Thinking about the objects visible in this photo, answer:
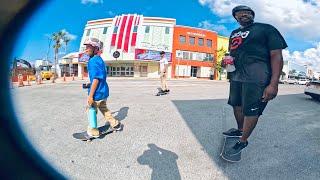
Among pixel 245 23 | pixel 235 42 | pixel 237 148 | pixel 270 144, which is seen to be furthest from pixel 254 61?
pixel 270 144

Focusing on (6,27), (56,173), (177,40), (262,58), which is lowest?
(56,173)

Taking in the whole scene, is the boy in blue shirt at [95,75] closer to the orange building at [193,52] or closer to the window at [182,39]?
the orange building at [193,52]

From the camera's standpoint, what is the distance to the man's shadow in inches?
106

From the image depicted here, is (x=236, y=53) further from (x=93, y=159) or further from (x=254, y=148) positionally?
(x=93, y=159)

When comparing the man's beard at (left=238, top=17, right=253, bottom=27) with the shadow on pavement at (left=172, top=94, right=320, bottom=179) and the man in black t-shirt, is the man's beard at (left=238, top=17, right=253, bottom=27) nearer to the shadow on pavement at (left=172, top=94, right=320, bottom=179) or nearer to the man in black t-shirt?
the man in black t-shirt

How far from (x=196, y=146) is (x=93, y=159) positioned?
1.29m

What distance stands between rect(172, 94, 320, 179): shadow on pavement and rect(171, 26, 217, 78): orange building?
3723cm

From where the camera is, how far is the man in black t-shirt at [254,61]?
9.37ft

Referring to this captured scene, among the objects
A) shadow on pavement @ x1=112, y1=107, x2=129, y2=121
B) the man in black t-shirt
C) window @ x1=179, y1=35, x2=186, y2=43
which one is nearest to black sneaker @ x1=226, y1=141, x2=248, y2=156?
the man in black t-shirt

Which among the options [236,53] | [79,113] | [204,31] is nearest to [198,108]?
[79,113]

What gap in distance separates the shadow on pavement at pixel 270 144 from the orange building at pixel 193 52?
37231 mm

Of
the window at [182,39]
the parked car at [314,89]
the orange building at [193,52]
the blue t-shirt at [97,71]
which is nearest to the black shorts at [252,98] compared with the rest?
the blue t-shirt at [97,71]

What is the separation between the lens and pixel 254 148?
3.41 metres

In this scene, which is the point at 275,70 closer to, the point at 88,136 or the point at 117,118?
the point at 88,136
